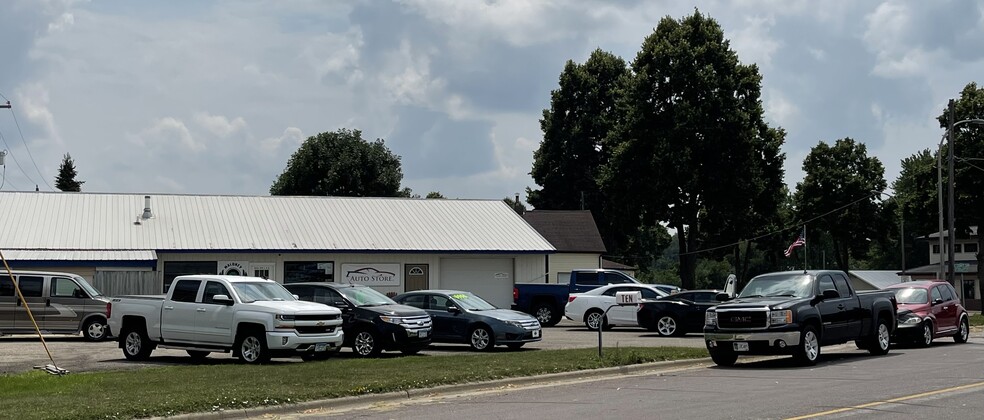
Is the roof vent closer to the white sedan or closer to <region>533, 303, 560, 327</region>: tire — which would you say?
<region>533, 303, 560, 327</region>: tire

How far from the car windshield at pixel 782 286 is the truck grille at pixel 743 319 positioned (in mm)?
1207

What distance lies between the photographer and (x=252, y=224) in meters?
43.2

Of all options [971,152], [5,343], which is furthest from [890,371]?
[971,152]

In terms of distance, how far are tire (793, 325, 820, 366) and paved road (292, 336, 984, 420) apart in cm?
24

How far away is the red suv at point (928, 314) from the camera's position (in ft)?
79.8

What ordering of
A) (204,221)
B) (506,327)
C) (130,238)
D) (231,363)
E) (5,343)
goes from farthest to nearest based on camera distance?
(204,221) → (130,238) → (5,343) → (506,327) → (231,363)

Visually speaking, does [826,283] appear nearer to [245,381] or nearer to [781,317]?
[781,317]

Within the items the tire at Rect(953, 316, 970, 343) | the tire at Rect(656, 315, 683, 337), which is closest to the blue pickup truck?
the tire at Rect(656, 315, 683, 337)

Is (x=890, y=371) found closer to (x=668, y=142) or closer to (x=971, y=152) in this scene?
(x=668, y=142)

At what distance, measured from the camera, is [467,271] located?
4388cm

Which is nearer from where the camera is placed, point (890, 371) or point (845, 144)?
point (890, 371)

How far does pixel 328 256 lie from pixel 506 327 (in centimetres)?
1925

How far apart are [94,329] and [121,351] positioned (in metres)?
4.44

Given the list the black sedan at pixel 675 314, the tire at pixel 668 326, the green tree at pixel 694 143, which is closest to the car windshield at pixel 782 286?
the black sedan at pixel 675 314
